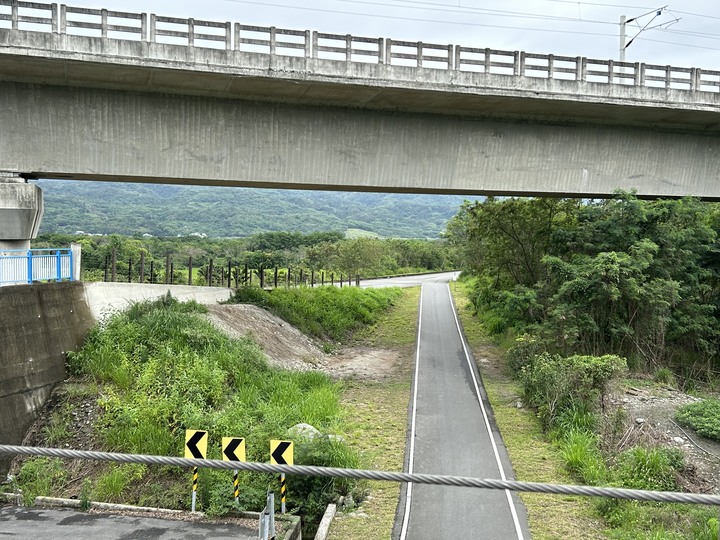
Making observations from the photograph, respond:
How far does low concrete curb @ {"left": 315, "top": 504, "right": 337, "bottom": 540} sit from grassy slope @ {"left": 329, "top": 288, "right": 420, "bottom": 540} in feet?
0.34

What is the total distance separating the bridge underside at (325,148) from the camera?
1666 cm

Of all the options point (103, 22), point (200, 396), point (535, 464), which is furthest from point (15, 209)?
point (535, 464)

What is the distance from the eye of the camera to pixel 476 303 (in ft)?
123

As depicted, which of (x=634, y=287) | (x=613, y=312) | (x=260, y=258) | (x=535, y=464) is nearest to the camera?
(x=535, y=464)

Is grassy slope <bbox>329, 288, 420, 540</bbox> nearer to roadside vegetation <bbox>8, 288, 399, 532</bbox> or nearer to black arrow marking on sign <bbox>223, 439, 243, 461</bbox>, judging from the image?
roadside vegetation <bbox>8, 288, 399, 532</bbox>

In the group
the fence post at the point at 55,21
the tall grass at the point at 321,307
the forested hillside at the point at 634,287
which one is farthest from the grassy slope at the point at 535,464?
the fence post at the point at 55,21

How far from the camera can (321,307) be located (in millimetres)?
30516

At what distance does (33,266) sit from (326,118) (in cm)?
942

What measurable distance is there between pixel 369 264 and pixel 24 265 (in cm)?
4892

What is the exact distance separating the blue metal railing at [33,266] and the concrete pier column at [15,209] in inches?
30.4

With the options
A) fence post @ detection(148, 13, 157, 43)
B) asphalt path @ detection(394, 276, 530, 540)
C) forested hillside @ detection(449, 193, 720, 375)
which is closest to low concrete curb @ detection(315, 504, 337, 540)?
asphalt path @ detection(394, 276, 530, 540)

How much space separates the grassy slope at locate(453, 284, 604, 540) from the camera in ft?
35.3

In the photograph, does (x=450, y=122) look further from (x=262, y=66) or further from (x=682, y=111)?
(x=682, y=111)

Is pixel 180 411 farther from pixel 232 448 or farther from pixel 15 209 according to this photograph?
pixel 15 209
